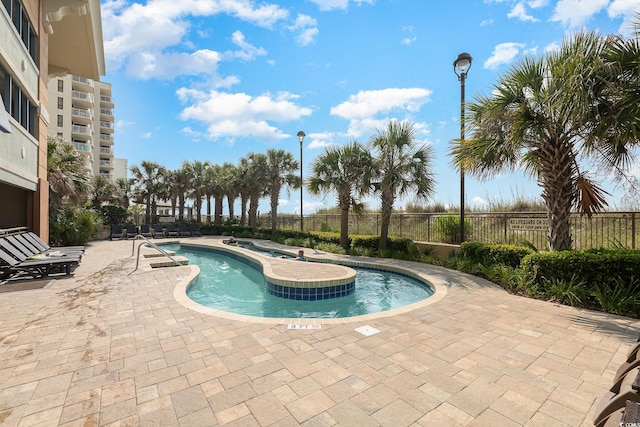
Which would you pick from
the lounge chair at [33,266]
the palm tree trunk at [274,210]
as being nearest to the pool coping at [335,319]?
the lounge chair at [33,266]

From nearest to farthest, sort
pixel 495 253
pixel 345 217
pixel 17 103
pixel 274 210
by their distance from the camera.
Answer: pixel 17 103, pixel 495 253, pixel 345 217, pixel 274 210

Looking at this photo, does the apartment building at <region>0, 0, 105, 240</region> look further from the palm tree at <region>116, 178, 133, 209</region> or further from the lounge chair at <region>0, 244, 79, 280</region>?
the palm tree at <region>116, 178, 133, 209</region>

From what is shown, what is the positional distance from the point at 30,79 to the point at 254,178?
1257cm

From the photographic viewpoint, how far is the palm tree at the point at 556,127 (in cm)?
523

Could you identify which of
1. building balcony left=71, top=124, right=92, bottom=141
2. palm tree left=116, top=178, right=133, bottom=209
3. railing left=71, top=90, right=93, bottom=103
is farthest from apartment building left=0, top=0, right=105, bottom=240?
railing left=71, top=90, right=93, bottom=103

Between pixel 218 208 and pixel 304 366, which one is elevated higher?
pixel 218 208

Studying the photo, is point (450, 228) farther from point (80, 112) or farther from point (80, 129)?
point (80, 112)

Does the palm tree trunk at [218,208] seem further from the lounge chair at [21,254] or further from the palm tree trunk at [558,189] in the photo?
the palm tree trunk at [558,189]

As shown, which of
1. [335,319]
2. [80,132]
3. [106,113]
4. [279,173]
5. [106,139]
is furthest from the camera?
[106,113]

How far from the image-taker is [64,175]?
1322 centimetres

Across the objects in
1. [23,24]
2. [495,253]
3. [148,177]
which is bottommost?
[495,253]

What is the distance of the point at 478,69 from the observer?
912cm

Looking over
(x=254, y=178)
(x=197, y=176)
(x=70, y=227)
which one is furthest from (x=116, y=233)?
(x=197, y=176)

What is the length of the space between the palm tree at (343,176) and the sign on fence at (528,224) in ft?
18.5
